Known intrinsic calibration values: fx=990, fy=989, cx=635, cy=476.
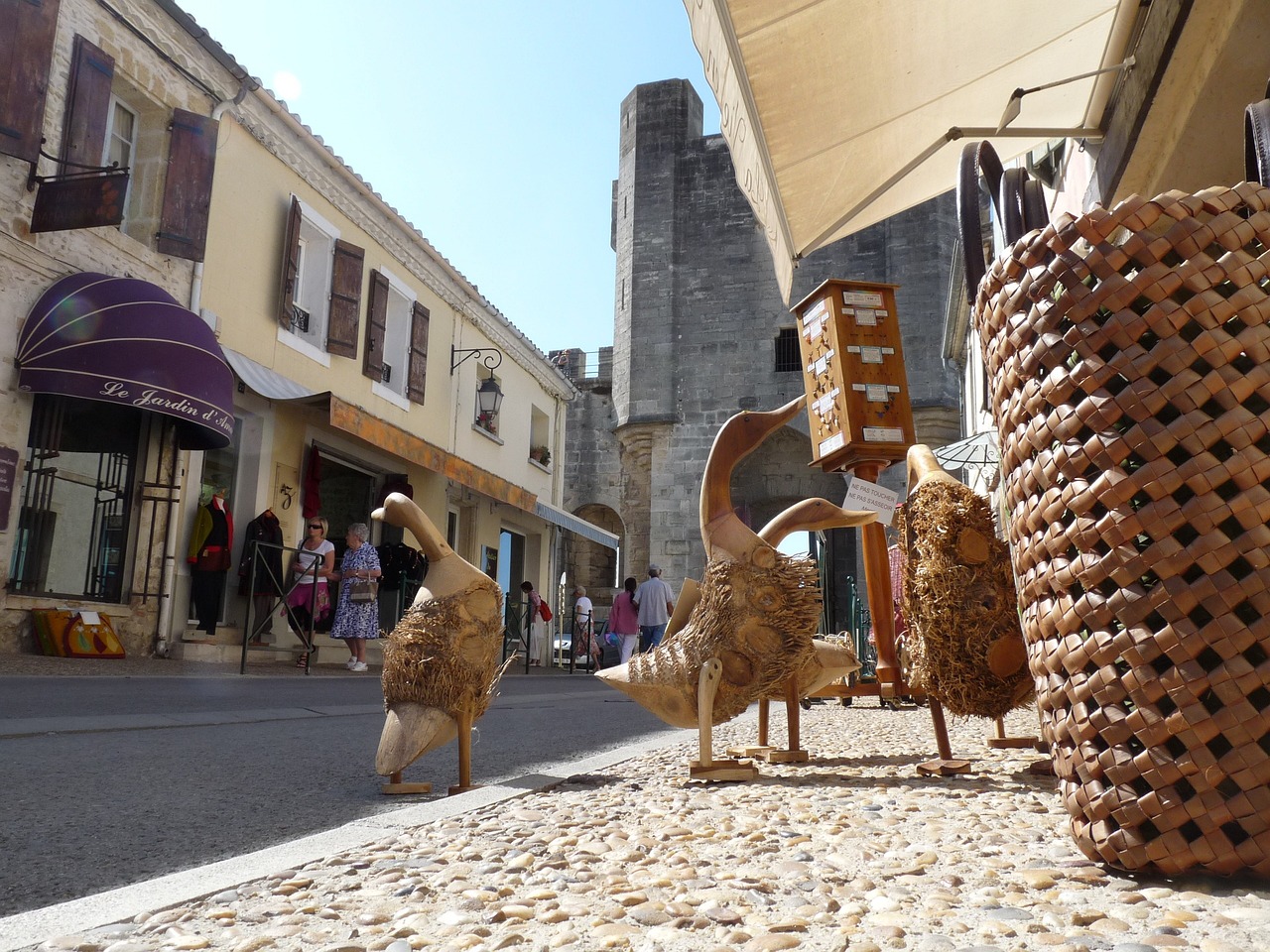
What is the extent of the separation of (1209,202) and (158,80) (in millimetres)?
10255

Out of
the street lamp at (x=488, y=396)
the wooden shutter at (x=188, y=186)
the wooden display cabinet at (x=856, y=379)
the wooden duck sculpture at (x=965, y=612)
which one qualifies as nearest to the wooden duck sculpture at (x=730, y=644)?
the wooden duck sculpture at (x=965, y=612)

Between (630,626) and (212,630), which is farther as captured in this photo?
(630,626)

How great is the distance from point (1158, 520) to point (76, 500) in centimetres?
937

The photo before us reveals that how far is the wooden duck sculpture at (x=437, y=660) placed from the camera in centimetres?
277

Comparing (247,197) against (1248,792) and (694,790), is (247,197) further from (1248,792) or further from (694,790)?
(1248,792)

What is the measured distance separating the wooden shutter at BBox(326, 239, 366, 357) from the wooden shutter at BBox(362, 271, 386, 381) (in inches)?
14.2

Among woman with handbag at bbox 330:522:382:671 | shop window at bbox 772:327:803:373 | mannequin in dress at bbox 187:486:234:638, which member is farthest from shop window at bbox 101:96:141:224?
shop window at bbox 772:327:803:373

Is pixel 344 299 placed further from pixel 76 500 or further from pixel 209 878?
pixel 209 878

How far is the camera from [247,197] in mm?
10656

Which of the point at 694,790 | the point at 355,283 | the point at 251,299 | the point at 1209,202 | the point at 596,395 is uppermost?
the point at 596,395

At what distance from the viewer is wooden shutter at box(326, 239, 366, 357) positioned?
12188mm

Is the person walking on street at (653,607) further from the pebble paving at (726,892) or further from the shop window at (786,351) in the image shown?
the pebble paving at (726,892)

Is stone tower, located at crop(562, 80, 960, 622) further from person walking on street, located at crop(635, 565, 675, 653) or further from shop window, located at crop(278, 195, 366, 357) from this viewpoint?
shop window, located at crop(278, 195, 366, 357)

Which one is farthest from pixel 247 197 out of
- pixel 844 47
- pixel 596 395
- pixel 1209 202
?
pixel 596 395
